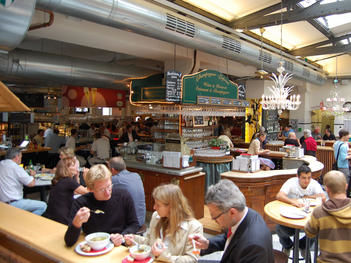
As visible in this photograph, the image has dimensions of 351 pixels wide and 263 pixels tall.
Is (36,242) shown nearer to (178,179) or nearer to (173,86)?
(178,179)

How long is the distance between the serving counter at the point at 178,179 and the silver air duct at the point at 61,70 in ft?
7.93

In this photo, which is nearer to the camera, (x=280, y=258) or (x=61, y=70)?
(x=280, y=258)

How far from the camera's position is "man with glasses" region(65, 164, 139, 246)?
8.70 ft

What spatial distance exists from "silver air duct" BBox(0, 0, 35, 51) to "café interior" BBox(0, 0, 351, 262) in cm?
1

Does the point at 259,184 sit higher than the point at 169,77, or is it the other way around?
the point at 169,77

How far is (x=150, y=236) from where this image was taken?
2.48 m

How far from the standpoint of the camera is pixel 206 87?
814 centimetres

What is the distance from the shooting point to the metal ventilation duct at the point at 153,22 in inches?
156

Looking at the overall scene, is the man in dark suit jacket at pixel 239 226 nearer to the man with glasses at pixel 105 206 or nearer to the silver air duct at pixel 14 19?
the man with glasses at pixel 105 206

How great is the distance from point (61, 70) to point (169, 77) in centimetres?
243

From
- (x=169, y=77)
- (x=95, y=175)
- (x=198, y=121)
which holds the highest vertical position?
(x=169, y=77)

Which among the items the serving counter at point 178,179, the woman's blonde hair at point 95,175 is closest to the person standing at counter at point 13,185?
the serving counter at point 178,179

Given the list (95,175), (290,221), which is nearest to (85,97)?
(95,175)

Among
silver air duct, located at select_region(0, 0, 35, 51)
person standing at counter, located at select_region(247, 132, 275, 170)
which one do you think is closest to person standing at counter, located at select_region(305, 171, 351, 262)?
silver air duct, located at select_region(0, 0, 35, 51)
